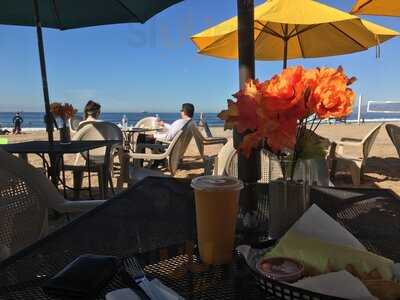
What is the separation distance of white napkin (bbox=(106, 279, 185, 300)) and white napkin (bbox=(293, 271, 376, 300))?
0.20 m

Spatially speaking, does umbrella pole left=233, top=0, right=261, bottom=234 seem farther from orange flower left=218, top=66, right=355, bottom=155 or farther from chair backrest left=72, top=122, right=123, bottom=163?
chair backrest left=72, top=122, right=123, bottom=163

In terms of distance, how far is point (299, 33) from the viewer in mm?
4305

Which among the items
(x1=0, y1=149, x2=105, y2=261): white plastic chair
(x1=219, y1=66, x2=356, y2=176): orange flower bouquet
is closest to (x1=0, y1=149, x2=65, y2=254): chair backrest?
(x1=0, y1=149, x2=105, y2=261): white plastic chair

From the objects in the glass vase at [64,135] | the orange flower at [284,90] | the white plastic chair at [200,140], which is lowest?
the white plastic chair at [200,140]

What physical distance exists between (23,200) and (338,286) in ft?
4.40

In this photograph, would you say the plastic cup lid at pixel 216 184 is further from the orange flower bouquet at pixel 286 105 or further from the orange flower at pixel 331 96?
the orange flower at pixel 331 96

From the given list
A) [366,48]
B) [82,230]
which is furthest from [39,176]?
[366,48]

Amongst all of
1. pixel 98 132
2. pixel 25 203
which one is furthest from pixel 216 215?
pixel 98 132

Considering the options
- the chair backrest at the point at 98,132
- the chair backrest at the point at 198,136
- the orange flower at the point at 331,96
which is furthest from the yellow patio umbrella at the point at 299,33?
the orange flower at the point at 331,96

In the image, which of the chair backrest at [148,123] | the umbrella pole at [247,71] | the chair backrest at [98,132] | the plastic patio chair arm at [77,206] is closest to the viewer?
the umbrella pole at [247,71]

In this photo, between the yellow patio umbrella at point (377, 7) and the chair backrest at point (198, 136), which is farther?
the chair backrest at point (198, 136)

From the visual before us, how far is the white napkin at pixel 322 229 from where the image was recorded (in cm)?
73

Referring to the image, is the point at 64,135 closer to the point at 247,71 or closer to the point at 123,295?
the point at 247,71

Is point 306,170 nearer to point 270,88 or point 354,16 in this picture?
point 270,88
